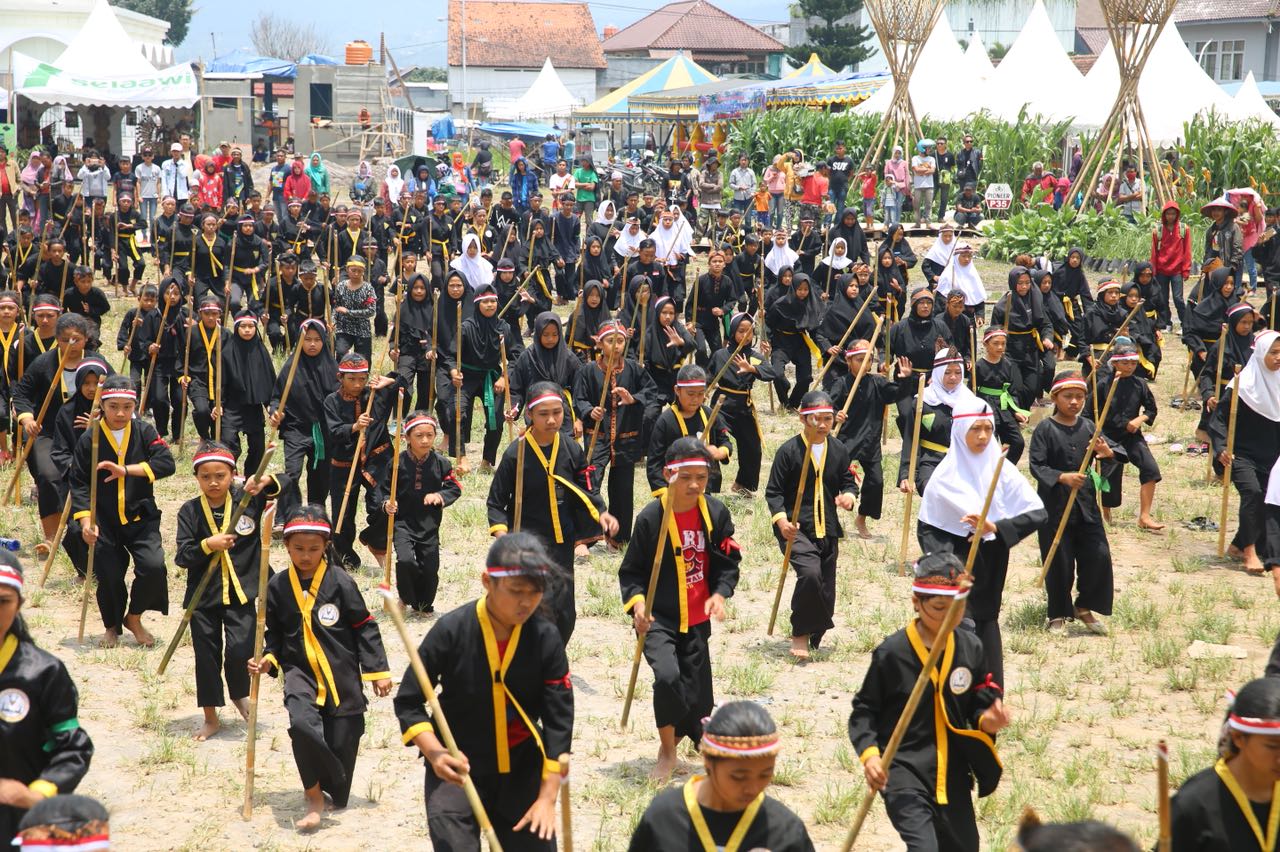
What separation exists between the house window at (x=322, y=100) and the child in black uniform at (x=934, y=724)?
40.9 metres

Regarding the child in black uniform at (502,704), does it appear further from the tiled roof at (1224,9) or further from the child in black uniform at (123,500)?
the tiled roof at (1224,9)

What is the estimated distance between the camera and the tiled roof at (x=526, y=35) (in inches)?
2926

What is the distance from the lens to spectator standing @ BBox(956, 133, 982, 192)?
2655 centimetres

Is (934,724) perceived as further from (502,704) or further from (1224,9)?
(1224,9)

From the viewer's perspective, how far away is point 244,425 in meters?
12.1

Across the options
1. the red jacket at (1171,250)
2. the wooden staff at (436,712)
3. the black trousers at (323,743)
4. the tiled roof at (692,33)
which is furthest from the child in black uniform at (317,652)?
the tiled roof at (692,33)

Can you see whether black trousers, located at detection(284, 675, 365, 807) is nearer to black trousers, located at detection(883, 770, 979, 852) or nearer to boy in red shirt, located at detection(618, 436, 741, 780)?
boy in red shirt, located at detection(618, 436, 741, 780)

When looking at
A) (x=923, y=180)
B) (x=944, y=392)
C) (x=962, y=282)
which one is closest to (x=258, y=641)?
(x=944, y=392)

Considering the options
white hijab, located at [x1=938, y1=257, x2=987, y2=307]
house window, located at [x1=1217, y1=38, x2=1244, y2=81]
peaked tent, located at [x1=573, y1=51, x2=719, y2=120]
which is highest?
house window, located at [x1=1217, y1=38, x2=1244, y2=81]

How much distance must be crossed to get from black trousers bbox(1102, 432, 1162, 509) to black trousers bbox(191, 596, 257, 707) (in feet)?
22.6

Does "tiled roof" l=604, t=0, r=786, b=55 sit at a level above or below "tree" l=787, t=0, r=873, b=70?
above

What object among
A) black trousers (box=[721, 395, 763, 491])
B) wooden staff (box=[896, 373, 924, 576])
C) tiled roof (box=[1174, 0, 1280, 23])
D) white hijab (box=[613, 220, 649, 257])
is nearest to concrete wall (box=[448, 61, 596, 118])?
tiled roof (box=[1174, 0, 1280, 23])

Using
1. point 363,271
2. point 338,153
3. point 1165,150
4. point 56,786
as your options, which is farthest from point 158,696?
point 338,153

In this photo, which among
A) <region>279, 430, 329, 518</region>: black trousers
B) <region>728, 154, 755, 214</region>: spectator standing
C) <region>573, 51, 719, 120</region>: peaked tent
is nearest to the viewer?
<region>279, 430, 329, 518</region>: black trousers
